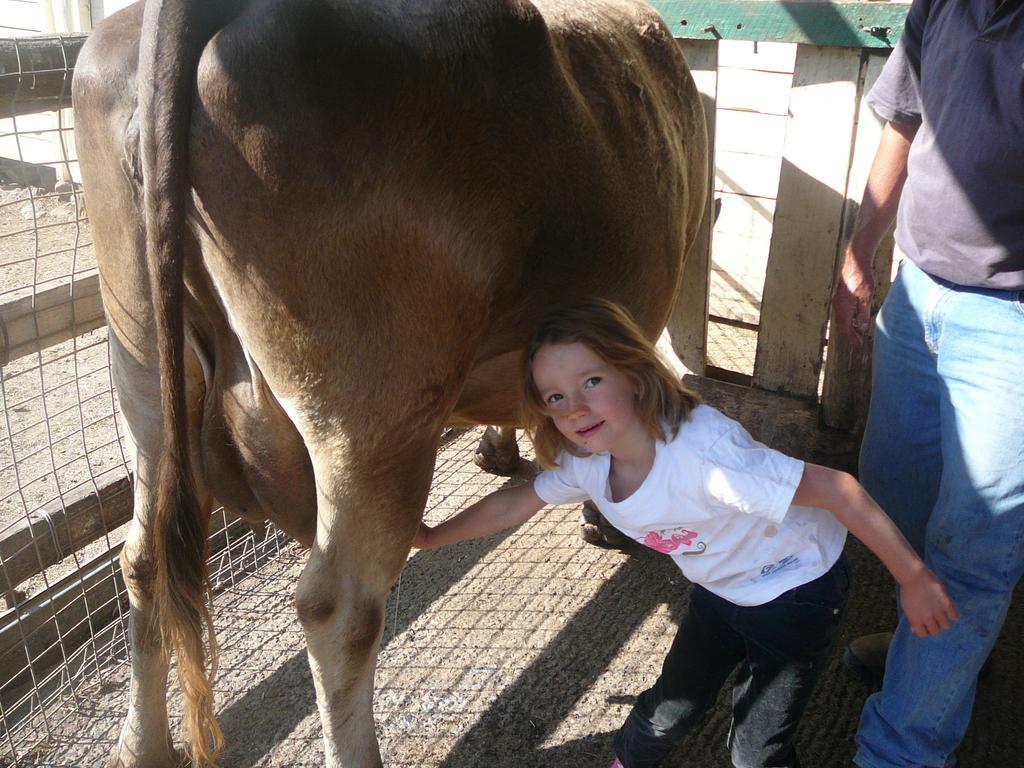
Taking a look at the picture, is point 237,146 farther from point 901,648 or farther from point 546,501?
point 901,648

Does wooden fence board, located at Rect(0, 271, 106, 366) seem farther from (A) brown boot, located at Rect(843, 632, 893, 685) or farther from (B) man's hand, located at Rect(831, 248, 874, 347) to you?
(A) brown boot, located at Rect(843, 632, 893, 685)

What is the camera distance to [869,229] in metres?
2.40

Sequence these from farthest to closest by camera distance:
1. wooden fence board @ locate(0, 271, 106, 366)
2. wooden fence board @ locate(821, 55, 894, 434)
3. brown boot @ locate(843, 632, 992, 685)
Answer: wooden fence board @ locate(821, 55, 894, 434)
brown boot @ locate(843, 632, 992, 685)
wooden fence board @ locate(0, 271, 106, 366)

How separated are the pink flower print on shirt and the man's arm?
0.86 metres

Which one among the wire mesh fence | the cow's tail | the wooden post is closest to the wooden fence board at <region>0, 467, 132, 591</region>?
the wire mesh fence

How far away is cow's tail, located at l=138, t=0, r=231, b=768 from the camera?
147cm

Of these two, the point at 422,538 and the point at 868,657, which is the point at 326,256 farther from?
the point at 868,657

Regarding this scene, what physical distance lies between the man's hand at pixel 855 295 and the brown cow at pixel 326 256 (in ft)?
1.91

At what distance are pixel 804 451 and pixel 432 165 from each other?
228cm

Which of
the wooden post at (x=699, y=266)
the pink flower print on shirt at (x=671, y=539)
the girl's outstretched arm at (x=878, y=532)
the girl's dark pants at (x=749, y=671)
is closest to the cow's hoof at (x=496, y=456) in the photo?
the wooden post at (x=699, y=266)

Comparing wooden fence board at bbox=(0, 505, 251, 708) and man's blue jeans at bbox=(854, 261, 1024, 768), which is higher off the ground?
man's blue jeans at bbox=(854, 261, 1024, 768)

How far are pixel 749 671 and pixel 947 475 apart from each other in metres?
0.63

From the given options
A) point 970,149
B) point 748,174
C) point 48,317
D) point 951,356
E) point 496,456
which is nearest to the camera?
point 970,149

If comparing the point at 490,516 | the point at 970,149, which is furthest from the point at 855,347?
the point at 490,516
